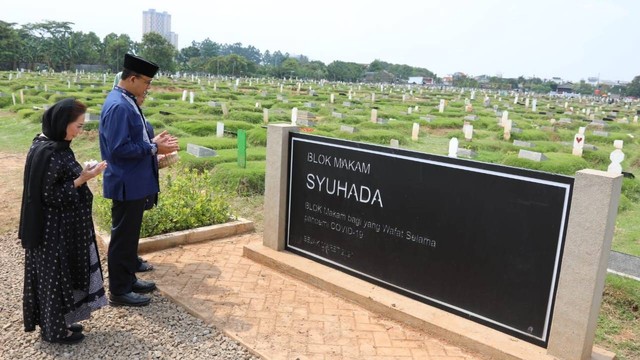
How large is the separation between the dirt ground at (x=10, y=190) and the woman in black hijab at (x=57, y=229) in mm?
3275

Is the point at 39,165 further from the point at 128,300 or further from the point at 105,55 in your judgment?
the point at 105,55

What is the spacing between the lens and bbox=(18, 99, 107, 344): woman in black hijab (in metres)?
3.46

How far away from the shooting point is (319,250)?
16.7 ft

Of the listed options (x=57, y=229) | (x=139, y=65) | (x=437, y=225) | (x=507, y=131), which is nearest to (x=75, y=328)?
(x=57, y=229)

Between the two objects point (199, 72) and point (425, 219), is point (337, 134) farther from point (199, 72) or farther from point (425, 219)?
point (199, 72)

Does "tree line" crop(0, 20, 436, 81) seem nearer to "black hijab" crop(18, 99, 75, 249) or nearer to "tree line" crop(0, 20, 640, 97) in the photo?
"tree line" crop(0, 20, 640, 97)

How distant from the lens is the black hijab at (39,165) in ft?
11.3

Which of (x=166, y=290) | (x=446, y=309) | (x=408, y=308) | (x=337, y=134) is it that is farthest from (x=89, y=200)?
(x=337, y=134)

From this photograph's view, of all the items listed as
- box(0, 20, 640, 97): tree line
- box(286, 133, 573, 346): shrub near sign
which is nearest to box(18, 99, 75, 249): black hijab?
box(286, 133, 573, 346): shrub near sign

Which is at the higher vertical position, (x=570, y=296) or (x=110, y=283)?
(x=570, y=296)

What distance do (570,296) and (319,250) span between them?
2.33 metres

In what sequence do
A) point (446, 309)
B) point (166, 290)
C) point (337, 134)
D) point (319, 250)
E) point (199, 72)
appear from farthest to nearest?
point (199, 72) → point (337, 134) → point (319, 250) → point (166, 290) → point (446, 309)

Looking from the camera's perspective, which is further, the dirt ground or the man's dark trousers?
the dirt ground

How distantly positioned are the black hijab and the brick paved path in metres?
1.35
